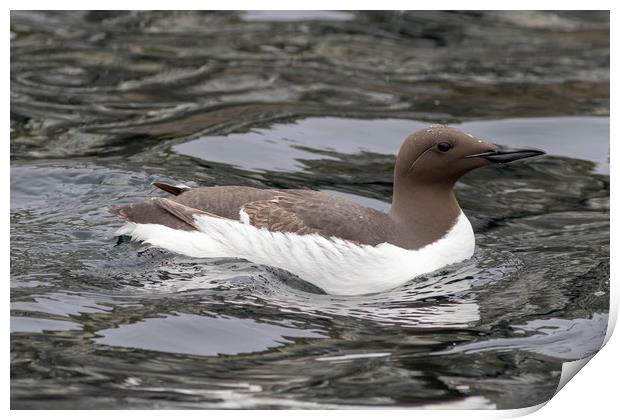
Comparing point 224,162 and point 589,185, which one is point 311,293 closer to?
point 224,162

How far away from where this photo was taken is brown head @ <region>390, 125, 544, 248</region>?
848 centimetres

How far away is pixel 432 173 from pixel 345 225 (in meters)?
0.79

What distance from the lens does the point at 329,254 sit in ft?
26.9

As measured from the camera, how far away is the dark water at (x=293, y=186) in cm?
670

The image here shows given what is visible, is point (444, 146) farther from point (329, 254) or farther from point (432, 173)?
point (329, 254)

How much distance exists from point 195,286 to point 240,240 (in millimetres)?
540

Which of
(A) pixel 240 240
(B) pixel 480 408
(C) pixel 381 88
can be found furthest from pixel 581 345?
(C) pixel 381 88

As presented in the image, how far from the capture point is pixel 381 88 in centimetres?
1416

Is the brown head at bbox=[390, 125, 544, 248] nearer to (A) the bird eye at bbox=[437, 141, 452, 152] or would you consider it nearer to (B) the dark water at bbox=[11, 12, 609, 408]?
(A) the bird eye at bbox=[437, 141, 452, 152]

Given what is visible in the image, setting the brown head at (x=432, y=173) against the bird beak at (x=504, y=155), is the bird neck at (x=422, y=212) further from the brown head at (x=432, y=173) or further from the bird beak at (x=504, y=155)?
the bird beak at (x=504, y=155)

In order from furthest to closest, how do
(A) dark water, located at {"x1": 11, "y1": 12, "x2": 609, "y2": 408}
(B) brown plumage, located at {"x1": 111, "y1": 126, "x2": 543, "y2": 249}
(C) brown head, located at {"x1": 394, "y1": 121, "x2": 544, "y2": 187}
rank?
(C) brown head, located at {"x1": 394, "y1": 121, "x2": 544, "y2": 187}, (B) brown plumage, located at {"x1": 111, "y1": 126, "x2": 543, "y2": 249}, (A) dark water, located at {"x1": 11, "y1": 12, "x2": 609, "y2": 408}

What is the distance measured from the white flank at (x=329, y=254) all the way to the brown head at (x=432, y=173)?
5.4 inches

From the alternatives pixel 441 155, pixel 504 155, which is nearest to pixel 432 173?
pixel 441 155

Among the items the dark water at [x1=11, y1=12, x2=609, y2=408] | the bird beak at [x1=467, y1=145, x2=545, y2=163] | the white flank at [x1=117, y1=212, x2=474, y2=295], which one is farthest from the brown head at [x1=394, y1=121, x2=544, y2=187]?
the dark water at [x1=11, y1=12, x2=609, y2=408]
